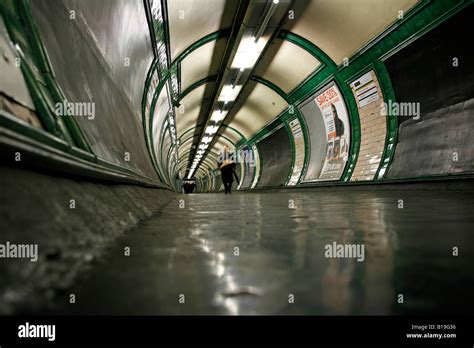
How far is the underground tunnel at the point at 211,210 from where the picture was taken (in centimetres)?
84

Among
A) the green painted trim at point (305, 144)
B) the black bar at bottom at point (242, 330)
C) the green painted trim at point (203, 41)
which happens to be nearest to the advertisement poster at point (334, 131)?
the green painted trim at point (305, 144)

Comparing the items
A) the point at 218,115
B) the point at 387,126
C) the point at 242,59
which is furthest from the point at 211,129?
the point at 387,126

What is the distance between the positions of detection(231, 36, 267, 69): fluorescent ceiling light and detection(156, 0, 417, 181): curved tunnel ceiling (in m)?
0.30

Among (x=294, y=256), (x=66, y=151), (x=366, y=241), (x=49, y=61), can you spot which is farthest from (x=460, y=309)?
(x=49, y=61)

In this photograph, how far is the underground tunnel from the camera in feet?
2.74

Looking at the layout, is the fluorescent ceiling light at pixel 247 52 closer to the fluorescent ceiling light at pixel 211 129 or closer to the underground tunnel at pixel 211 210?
the underground tunnel at pixel 211 210

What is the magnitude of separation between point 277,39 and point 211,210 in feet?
21.6

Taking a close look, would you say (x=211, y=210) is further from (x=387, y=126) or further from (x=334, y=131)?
(x=334, y=131)

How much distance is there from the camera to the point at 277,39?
28.2ft

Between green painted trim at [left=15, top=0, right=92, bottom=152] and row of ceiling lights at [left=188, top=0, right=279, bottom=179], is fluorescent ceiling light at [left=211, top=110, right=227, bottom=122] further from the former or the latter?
green painted trim at [left=15, top=0, right=92, bottom=152]

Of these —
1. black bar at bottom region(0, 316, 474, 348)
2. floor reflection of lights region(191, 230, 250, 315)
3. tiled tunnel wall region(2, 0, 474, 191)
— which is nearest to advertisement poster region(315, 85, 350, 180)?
tiled tunnel wall region(2, 0, 474, 191)

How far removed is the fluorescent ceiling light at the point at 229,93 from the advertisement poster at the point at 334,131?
3.13 metres

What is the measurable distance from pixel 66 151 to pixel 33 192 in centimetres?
39

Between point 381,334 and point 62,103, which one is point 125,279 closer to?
point 381,334
